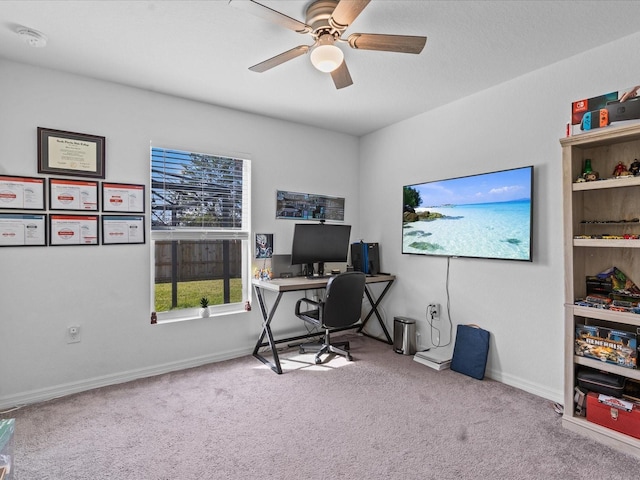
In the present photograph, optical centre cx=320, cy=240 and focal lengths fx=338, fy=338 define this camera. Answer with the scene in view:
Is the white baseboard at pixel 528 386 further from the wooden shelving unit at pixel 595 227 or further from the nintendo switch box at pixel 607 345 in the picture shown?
the nintendo switch box at pixel 607 345

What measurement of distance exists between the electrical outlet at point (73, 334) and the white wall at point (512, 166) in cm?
310

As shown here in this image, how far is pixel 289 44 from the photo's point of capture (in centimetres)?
231

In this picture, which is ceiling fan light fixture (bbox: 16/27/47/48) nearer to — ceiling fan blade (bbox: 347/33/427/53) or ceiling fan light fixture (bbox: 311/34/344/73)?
ceiling fan light fixture (bbox: 311/34/344/73)

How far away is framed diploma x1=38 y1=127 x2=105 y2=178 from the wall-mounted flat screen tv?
2.96 metres

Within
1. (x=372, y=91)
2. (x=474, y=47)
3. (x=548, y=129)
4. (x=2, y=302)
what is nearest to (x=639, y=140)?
(x=548, y=129)

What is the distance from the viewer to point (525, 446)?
2.01 meters

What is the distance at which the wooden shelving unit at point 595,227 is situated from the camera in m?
2.06

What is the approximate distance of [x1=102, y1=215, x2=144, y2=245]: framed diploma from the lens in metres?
2.84

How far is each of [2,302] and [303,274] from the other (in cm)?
252

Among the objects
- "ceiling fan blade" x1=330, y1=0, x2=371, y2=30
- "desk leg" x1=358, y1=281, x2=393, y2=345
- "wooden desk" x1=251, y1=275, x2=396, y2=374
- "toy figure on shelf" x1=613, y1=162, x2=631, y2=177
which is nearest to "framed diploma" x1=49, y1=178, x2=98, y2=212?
"wooden desk" x1=251, y1=275, x2=396, y2=374

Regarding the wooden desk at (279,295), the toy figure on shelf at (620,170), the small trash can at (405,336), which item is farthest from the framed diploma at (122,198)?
the toy figure on shelf at (620,170)

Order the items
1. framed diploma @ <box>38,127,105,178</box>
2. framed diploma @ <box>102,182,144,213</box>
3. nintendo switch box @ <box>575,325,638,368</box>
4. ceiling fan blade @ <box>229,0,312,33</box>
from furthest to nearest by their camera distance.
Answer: framed diploma @ <box>102,182,144,213</box>, framed diploma @ <box>38,127,105,178</box>, nintendo switch box @ <box>575,325,638,368</box>, ceiling fan blade @ <box>229,0,312,33</box>

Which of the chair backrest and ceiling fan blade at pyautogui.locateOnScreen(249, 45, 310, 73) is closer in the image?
ceiling fan blade at pyautogui.locateOnScreen(249, 45, 310, 73)

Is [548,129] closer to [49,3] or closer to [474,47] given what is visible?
[474,47]
